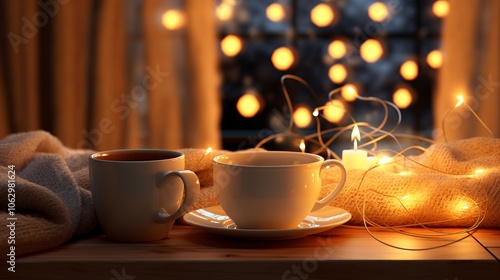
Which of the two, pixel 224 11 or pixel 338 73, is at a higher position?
pixel 224 11

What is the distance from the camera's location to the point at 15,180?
774 millimetres

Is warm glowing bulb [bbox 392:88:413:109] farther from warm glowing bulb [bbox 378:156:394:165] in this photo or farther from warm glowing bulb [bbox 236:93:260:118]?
warm glowing bulb [bbox 378:156:394:165]

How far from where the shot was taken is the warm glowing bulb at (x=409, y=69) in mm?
2506

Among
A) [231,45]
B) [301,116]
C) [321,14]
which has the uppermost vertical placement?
[321,14]

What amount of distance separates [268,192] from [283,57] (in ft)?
5.96

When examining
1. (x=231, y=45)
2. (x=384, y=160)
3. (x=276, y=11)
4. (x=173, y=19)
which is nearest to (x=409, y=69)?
(x=276, y=11)

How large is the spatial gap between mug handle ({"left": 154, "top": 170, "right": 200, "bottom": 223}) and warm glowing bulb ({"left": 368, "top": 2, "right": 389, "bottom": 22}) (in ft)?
6.40

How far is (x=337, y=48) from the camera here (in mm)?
2551

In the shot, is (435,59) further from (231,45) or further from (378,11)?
(231,45)

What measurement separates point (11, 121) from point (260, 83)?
3.17ft

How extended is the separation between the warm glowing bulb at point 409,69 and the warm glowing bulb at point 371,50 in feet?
0.34
